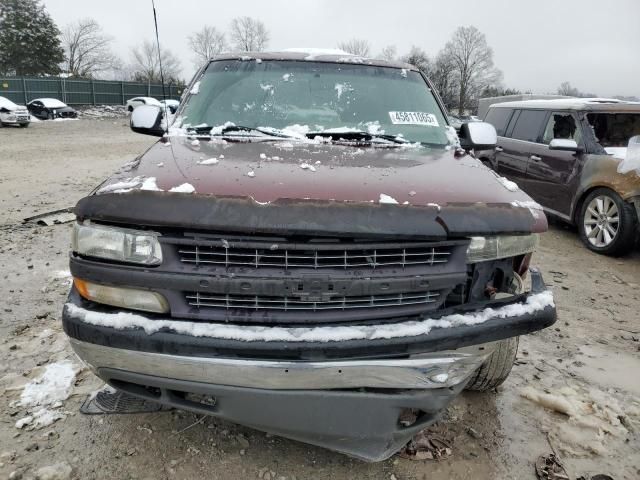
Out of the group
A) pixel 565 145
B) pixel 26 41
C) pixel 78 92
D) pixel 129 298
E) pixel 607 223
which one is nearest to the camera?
pixel 129 298

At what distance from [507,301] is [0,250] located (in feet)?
16.2

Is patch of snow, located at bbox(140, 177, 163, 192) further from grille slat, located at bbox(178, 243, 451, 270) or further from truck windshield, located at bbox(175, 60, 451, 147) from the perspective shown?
truck windshield, located at bbox(175, 60, 451, 147)

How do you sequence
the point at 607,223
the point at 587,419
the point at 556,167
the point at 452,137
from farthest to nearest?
the point at 556,167
the point at 607,223
the point at 452,137
the point at 587,419

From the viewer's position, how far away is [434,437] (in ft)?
8.22

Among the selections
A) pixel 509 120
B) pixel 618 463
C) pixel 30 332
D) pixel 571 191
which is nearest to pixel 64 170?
pixel 30 332

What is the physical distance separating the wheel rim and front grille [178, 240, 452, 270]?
456cm

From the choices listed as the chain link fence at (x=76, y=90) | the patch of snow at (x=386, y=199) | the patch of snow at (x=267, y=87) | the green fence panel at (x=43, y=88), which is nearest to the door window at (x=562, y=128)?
the patch of snow at (x=267, y=87)

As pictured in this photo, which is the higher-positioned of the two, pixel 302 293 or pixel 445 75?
pixel 445 75

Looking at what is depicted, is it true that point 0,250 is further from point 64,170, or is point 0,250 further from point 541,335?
point 64,170

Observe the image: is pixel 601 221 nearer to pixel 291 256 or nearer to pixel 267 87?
pixel 267 87

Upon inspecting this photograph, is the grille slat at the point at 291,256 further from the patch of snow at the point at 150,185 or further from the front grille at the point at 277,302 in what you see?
the patch of snow at the point at 150,185

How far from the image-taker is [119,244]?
74.4 inches

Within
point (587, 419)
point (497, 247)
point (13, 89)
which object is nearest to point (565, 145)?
point (587, 419)

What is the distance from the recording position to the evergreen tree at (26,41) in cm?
4566
